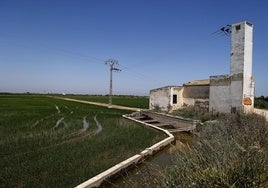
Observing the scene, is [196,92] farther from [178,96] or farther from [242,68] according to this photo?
[242,68]

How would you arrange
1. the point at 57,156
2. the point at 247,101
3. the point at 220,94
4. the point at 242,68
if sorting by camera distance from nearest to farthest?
1. the point at 57,156
2. the point at 247,101
3. the point at 242,68
4. the point at 220,94

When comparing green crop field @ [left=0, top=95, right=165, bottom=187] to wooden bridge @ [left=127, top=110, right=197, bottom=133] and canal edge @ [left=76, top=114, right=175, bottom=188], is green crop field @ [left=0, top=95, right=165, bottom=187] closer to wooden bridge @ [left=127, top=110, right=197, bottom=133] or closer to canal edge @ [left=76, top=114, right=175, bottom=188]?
canal edge @ [left=76, top=114, right=175, bottom=188]

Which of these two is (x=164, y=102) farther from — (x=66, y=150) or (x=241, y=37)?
(x=66, y=150)

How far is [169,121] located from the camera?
60.4ft

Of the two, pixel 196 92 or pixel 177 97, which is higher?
pixel 196 92

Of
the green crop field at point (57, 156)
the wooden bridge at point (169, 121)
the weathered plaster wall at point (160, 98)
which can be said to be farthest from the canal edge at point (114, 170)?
the weathered plaster wall at point (160, 98)

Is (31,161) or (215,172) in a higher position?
(215,172)

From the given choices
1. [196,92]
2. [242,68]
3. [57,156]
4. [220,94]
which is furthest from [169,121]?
[57,156]

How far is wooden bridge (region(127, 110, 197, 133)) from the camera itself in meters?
15.8

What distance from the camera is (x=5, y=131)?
1319 cm

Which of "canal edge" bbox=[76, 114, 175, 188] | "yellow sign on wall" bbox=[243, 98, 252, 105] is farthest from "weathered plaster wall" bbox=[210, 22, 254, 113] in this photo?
"canal edge" bbox=[76, 114, 175, 188]

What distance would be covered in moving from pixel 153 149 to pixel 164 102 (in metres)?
15.2

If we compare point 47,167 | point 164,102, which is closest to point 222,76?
point 164,102

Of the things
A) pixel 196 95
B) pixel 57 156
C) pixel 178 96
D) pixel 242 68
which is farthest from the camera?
pixel 178 96
